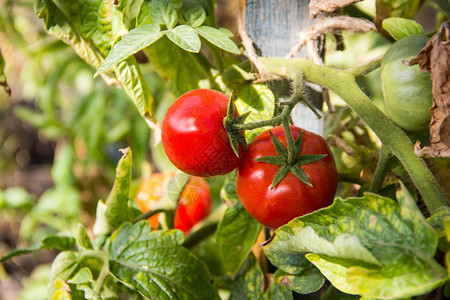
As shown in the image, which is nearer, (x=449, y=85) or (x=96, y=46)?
(x=449, y=85)

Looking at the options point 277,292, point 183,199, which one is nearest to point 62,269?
point 183,199

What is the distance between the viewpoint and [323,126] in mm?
897

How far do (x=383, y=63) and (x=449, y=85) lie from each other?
15 centimetres

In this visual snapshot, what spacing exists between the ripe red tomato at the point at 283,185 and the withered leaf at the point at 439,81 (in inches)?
5.7

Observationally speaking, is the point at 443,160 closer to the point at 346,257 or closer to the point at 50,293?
the point at 346,257

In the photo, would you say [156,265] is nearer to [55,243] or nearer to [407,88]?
[55,243]

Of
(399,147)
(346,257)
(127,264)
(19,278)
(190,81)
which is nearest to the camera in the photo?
(346,257)

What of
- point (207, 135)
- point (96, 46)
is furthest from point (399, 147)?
point (96, 46)

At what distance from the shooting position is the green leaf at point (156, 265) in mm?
699

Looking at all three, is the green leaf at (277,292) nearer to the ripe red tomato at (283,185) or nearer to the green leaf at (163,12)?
the ripe red tomato at (283,185)

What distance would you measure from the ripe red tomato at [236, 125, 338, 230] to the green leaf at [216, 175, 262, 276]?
0.39ft

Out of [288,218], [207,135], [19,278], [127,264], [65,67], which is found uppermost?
[207,135]

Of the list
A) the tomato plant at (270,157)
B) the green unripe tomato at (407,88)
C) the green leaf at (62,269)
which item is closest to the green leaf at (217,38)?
the tomato plant at (270,157)

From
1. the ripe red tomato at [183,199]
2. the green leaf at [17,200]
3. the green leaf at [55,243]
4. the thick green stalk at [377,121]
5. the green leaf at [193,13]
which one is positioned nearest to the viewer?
the thick green stalk at [377,121]
